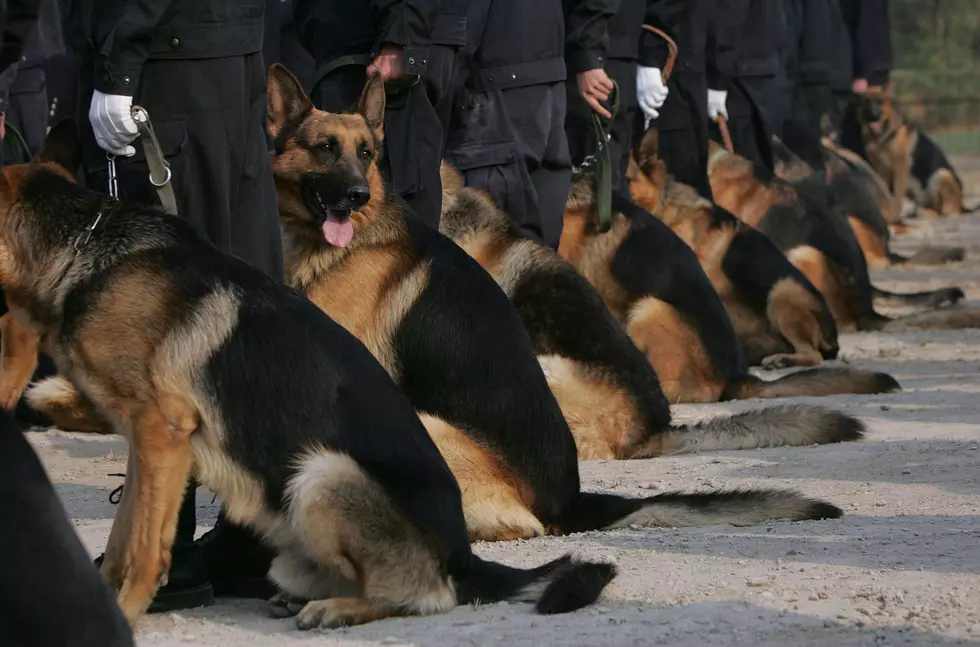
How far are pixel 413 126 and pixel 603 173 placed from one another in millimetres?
2048

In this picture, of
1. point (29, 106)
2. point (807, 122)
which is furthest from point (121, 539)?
point (807, 122)

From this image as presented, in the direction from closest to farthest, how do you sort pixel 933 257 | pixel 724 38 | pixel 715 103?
pixel 724 38 → pixel 715 103 → pixel 933 257

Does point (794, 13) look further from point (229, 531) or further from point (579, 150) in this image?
point (229, 531)

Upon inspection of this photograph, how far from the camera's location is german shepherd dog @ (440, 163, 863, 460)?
22.7 feet

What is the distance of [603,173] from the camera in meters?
8.49

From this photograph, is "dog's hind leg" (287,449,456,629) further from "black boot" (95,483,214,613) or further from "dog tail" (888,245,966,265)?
"dog tail" (888,245,966,265)


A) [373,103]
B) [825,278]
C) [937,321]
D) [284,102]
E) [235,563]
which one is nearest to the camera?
[235,563]

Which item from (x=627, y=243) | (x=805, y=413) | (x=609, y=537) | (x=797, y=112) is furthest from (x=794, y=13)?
(x=609, y=537)

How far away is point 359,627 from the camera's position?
4.32m

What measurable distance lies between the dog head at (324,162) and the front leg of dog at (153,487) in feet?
5.53

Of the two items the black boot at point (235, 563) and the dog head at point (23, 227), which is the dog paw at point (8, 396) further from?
the dog head at point (23, 227)

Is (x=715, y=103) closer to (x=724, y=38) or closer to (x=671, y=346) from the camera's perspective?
(x=724, y=38)

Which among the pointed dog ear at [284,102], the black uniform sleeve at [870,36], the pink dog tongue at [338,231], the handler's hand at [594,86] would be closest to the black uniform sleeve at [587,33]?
the handler's hand at [594,86]

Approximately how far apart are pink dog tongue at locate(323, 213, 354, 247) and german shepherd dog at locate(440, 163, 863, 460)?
120 cm
